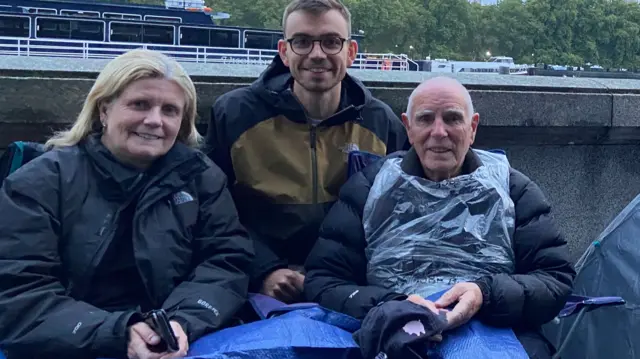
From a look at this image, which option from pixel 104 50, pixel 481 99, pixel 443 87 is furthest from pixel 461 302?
pixel 104 50

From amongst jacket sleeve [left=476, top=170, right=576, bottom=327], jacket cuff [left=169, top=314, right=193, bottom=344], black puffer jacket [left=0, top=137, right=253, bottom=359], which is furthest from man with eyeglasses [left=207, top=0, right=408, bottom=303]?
jacket sleeve [left=476, top=170, right=576, bottom=327]

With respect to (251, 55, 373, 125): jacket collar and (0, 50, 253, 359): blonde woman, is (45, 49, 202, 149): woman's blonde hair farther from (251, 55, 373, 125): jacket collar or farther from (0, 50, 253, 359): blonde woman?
(251, 55, 373, 125): jacket collar

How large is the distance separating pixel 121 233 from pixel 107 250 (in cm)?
9

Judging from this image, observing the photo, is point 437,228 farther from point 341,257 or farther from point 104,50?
point 104,50

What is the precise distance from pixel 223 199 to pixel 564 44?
85.4m

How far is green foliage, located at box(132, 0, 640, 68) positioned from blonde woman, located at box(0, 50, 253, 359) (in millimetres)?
75630

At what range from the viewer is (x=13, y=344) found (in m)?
2.66

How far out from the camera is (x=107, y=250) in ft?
9.68

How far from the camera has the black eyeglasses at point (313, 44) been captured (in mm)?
3588

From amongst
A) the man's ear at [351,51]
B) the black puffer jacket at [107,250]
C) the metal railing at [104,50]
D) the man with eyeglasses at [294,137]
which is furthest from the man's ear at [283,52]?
the metal railing at [104,50]

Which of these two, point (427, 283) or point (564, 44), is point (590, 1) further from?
point (427, 283)

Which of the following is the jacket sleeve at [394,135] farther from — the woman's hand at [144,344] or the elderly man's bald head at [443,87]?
the woman's hand at [144,344]

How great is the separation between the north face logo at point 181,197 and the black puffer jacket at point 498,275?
1.84 ft

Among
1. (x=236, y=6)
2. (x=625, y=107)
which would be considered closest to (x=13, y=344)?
(x=625, y=107)
